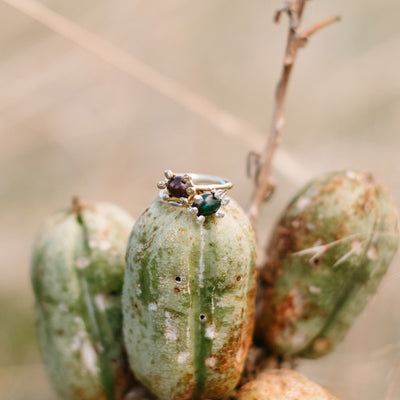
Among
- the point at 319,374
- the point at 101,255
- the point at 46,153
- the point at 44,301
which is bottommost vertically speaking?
the point at 319,374

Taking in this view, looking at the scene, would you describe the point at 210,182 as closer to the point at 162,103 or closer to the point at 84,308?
the point at 84,308

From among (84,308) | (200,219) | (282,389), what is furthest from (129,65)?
(282,389)

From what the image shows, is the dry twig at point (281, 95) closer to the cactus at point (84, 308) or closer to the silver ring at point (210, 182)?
the silver ring at point (210, 182)

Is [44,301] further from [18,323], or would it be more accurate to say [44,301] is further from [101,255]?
[18,323]

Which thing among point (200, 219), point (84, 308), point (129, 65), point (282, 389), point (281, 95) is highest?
point (129, 65)

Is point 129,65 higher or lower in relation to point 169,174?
higher

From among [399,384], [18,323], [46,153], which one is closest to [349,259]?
[399,384]
